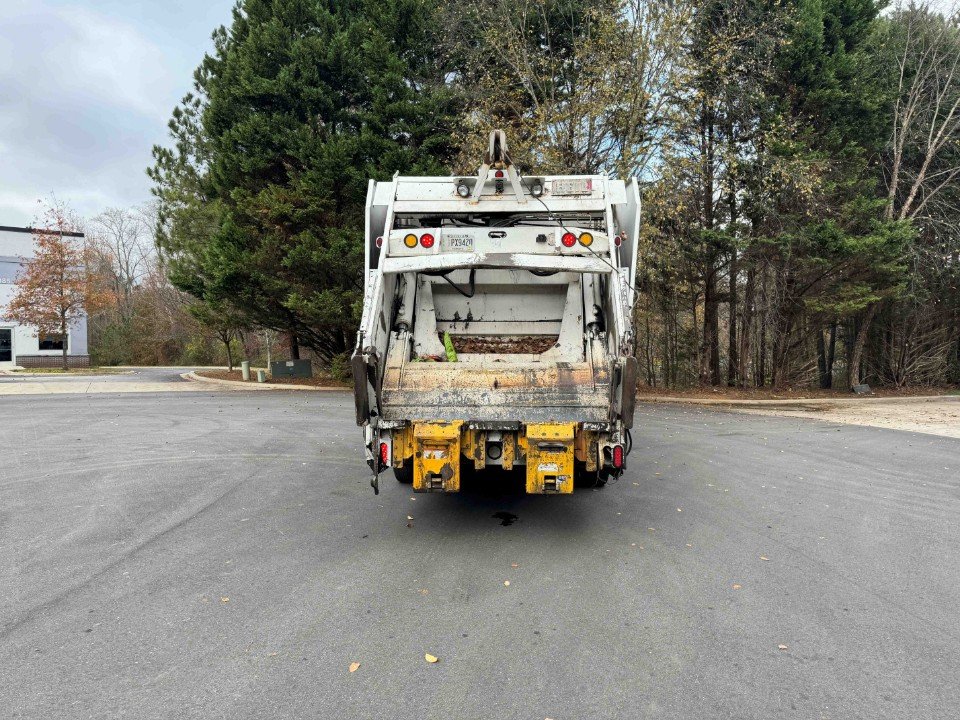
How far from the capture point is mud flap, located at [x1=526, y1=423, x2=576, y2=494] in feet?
15.1

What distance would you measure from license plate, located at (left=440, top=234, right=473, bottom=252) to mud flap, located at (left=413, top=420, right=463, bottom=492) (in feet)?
5.65

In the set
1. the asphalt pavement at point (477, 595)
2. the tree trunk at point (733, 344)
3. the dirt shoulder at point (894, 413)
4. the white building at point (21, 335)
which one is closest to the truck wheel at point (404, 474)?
the asphalt pavement at point (477, 595)

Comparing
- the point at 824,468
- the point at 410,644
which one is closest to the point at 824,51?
the point at 824,468

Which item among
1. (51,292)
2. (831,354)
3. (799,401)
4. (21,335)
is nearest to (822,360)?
(831,354)

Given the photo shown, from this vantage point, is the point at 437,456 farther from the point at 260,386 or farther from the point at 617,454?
the point at 260,386

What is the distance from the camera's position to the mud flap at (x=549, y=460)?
4598 mm

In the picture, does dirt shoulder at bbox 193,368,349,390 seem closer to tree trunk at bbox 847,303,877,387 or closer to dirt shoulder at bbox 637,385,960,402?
dirt shoulder at bbox 637,385,960,402

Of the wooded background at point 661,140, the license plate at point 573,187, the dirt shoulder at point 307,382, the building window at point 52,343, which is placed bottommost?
the dirt shoulder at point 307,382

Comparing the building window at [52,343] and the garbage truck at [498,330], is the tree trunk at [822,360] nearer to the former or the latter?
the garbage truck at [498,330]

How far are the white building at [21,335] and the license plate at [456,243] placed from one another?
3334 centimetres

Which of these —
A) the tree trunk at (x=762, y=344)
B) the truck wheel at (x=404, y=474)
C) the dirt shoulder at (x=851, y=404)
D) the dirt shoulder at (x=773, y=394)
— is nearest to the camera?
the truck wheel at (x=404, y=474)

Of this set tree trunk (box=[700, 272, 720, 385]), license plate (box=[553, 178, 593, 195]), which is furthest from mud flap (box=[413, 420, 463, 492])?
tree trunk (box=[700, 272, 720, 385])

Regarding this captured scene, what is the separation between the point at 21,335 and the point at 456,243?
3648 centimetres

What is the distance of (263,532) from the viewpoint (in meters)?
4.93
